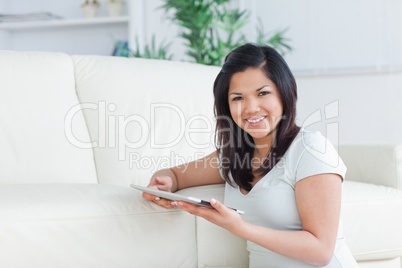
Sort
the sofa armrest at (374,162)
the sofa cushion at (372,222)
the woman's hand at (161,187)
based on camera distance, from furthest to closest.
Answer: the sofa armrest at (374,162), the sofa cushion at (372,222), the woman's hand at (161,187)

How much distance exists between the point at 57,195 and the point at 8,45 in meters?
3.07

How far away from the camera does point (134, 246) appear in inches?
50.6

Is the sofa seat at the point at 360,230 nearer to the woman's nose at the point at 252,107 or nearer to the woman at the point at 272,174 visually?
the woman at the point at 272,174

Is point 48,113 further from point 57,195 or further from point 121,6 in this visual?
point 121,6

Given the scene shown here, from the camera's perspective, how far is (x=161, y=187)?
1.34 m

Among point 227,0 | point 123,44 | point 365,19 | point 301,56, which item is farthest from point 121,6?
point 365,19

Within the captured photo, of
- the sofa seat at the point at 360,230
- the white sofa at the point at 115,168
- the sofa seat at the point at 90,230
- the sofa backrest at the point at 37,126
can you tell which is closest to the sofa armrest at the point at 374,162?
the white sofa at the point at 115,168

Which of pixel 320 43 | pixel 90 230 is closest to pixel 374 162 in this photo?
pixel 90 230

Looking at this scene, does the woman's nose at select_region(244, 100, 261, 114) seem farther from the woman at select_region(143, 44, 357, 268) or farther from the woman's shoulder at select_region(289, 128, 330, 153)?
the woman's shoulder at select_region(289, 128, 330, 153)

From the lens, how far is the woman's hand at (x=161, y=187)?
1294mm

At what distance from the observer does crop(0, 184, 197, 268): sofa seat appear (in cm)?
→ 120

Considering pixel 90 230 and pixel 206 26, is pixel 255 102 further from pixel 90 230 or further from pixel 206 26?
pixel 206 26

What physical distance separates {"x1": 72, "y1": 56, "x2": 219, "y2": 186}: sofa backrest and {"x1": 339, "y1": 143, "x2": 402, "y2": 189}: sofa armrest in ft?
1.85

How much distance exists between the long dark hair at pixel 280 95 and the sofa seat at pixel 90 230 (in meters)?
0.22
